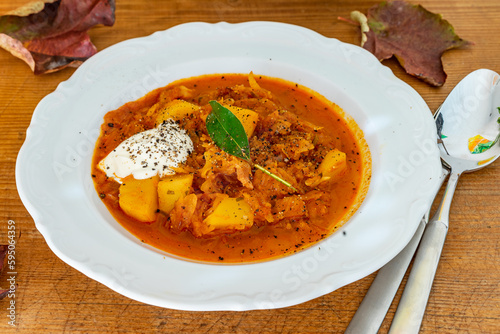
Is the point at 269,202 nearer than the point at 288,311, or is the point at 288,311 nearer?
the point at 288,311

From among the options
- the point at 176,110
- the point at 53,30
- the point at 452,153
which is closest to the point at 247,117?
the point at 176,110

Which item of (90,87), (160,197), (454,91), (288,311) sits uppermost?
(454,91)

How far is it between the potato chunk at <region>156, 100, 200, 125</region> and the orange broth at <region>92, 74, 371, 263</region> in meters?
0.13

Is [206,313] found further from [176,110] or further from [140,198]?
[176,110]

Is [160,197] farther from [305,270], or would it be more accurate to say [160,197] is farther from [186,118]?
[305,270]

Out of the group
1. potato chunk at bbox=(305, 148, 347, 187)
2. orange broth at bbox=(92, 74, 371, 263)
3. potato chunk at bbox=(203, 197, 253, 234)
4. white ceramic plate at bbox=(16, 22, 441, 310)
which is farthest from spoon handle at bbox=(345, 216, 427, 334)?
potato chunk at bbox=(203, 197, 253, 234)

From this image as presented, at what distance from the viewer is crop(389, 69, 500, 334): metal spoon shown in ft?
8.73

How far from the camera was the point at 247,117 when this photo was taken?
3496 mm

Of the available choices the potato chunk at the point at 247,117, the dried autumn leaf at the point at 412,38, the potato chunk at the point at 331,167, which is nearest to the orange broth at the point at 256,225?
the potato chunk at the point at 331,167

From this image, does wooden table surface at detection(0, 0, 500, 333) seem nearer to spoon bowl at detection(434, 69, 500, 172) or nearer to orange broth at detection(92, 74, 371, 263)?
spoon bowl at detection(434, 69, 500, 172)

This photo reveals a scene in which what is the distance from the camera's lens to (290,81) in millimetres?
3938

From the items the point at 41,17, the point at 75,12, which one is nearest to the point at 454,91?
the point at 75,12

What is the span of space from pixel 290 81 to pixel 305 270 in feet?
6.23

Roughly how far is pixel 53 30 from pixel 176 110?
1.62m
